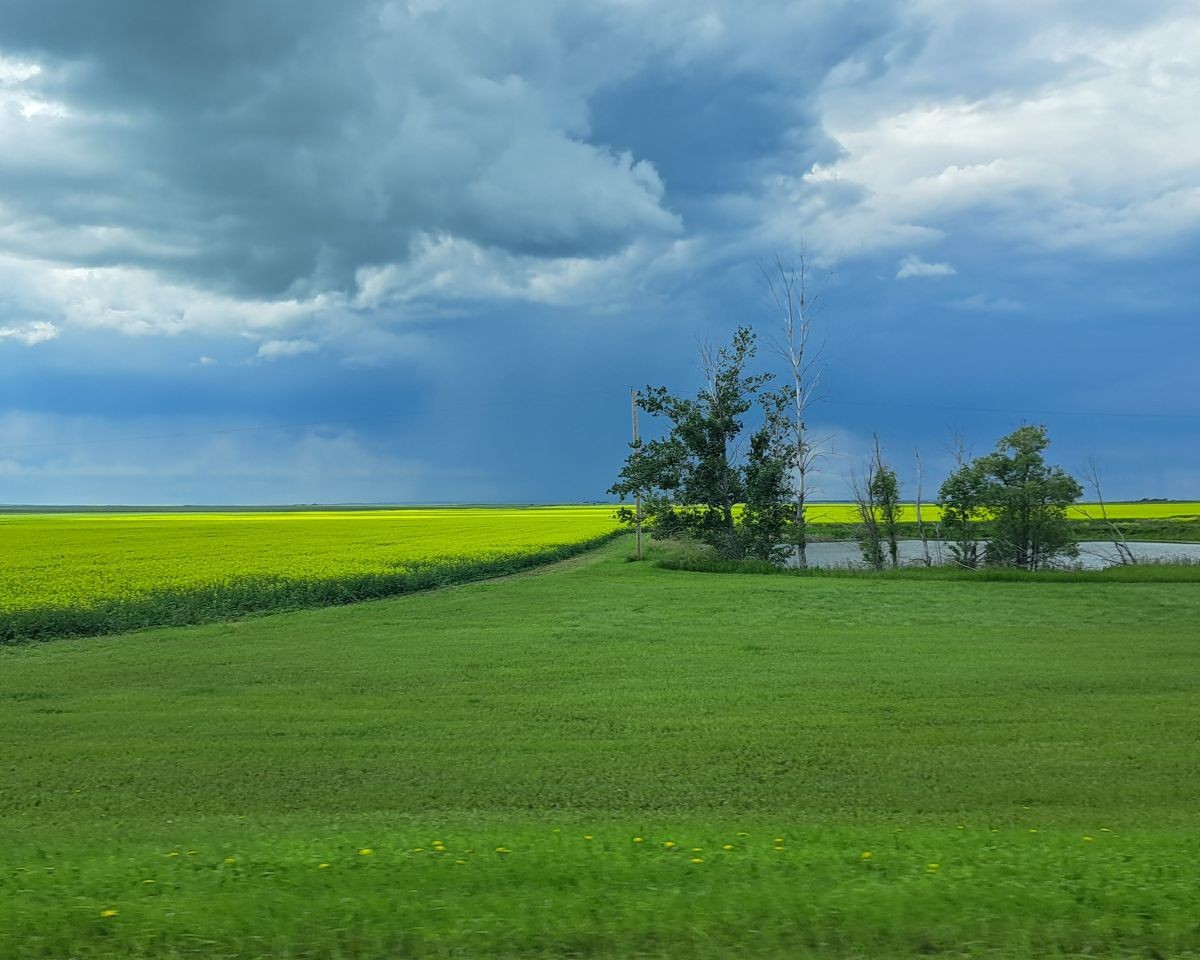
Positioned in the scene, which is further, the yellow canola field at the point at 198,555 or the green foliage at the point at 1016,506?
the green foliage at the point at 1016,506

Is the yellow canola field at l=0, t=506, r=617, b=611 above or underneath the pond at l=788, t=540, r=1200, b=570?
above

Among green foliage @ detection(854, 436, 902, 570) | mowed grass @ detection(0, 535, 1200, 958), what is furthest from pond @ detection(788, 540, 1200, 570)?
mowed grass @ detection(0, 535, 1200, 958)

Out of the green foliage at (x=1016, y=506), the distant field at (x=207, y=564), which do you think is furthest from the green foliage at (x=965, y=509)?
the distant field at (x=207, y=564)

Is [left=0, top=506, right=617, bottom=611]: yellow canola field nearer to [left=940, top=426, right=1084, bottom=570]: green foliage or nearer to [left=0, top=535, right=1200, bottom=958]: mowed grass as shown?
[left=0, top=535, right=1200, bottom=958]: mowed grass

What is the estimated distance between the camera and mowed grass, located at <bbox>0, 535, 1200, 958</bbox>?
476 centimetres

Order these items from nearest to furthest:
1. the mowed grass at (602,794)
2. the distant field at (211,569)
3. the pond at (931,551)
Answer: the mowed grass at (602,794) → the distant field at (211,569) → the pond at (931,551)

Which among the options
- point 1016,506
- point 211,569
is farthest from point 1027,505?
point 211,569

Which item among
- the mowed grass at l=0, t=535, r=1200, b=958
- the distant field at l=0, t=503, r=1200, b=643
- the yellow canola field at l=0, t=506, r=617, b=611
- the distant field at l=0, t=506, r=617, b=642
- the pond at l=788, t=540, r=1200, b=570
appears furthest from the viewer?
the pond at l=788, t=540, r=1200, b=570

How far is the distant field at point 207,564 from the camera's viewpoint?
21.8 meters

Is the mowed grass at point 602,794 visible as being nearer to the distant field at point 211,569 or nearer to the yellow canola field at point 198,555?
the distant field at point 211,569

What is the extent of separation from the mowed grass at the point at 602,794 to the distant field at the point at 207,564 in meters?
3.34

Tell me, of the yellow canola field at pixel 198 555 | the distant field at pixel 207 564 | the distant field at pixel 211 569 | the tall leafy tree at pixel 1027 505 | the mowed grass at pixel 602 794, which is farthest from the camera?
the tall leafy tree at pixel 1027 505

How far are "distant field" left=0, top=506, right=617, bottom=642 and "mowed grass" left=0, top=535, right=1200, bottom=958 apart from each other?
3.34 meters

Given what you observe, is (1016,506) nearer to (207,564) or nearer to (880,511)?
(880,511)
